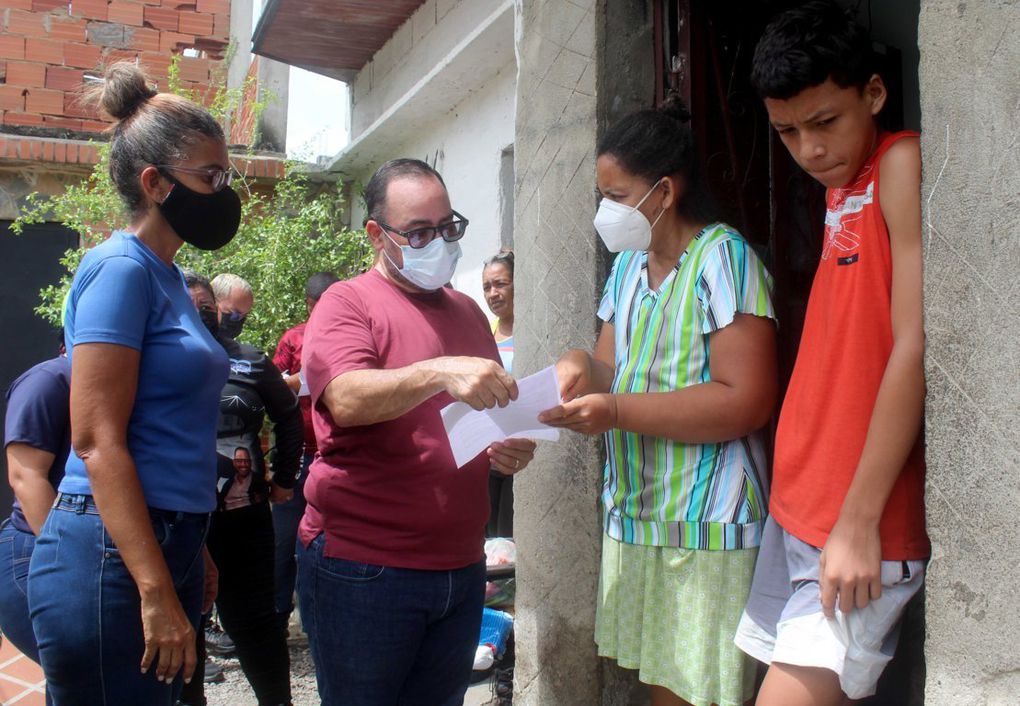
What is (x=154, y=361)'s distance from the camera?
207 cm

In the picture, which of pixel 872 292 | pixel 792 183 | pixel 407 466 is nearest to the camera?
pixel 872 292

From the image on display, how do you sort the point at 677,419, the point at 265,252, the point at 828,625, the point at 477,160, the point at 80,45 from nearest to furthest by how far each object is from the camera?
the point at 828,625 < the point at 677,419 < the point at 477,160 < the point at 265,252 < the point at 80,45

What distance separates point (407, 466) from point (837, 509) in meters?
1.04

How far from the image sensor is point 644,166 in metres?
2.39

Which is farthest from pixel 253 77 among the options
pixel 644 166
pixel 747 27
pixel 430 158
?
pixel 644 166

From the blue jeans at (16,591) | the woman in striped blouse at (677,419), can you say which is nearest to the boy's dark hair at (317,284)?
the blue jeans at (16,591)

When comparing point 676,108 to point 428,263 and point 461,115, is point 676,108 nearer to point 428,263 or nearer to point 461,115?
point 428,263

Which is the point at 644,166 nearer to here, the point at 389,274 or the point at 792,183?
the point at 389,274

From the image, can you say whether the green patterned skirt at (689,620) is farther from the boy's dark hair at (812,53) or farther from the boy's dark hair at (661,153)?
the boy's dark hair at (812,53)

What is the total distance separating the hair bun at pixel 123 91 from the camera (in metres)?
2.26

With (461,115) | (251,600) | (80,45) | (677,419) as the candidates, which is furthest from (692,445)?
(80,45)

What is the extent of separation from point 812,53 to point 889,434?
80 cm

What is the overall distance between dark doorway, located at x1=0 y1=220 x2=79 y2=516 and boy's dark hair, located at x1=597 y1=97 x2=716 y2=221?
8.23 meters

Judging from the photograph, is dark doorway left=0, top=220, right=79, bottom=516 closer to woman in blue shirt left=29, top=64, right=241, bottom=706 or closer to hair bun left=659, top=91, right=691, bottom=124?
woman in blue shirt left=29, top=64, right=241, bottom=706
